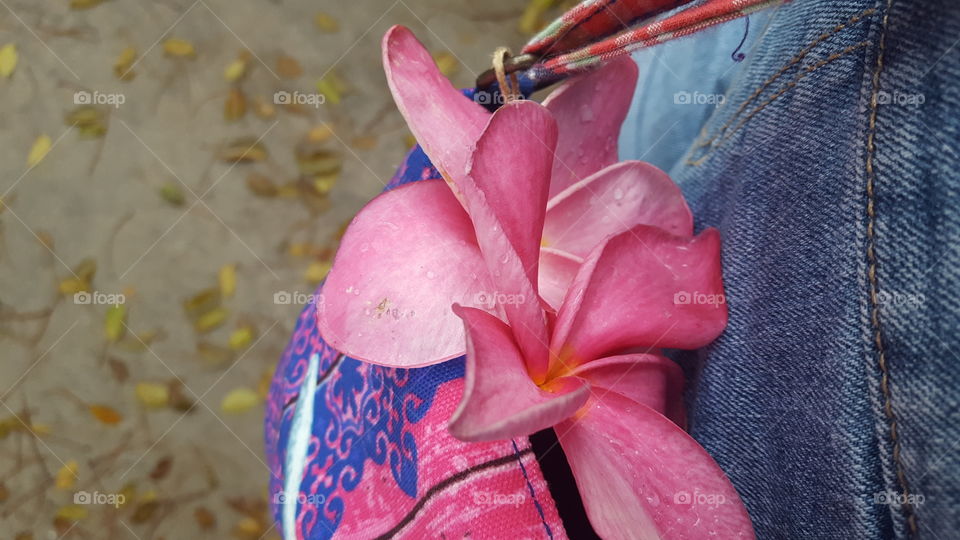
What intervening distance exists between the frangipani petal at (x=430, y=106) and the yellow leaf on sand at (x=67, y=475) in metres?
1.15

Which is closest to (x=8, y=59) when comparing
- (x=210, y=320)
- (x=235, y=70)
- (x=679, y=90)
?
(x=235, y=70)

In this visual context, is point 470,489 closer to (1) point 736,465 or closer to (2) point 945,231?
(1) point 736,465

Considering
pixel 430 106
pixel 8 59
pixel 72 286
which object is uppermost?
pixel 8 59

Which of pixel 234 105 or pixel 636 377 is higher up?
pixel 234 105

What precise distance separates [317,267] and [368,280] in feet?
3.14

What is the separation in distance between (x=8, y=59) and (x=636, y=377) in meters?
1.46

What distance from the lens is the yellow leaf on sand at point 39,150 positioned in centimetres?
126

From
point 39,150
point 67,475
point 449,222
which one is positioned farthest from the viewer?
point 39,150

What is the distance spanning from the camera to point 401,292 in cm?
34

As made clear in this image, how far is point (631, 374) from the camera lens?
37 cm

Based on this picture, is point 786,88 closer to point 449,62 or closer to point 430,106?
point 430,106

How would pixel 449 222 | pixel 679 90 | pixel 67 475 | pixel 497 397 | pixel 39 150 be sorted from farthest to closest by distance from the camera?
pixel 39 150
pixel 67 475
pixel 679 90
pixel 449 222
pixel 497 397

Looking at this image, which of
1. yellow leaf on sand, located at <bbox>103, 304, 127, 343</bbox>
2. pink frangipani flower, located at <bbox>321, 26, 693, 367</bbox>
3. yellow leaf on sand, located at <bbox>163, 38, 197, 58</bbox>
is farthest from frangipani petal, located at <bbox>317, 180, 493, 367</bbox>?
yellow leaf on sand, located at <bbox>163, 38, 197, 58</bbox>

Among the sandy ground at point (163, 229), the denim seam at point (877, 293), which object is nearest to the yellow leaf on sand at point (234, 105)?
the sandy ground at point (163, 229)
